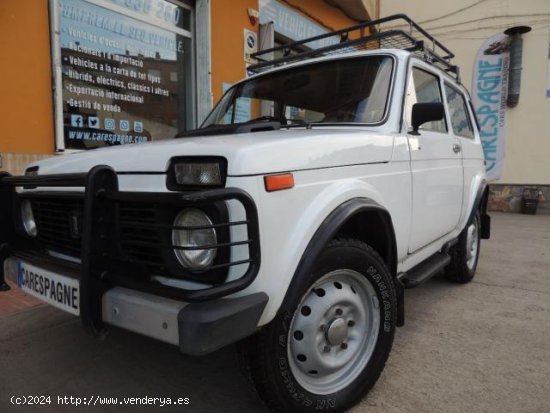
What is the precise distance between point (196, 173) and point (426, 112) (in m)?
1.63

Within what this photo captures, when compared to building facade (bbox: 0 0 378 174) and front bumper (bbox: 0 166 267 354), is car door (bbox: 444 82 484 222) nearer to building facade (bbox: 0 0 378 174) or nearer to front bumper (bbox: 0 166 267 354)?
front bumper (bbox: 0 166 267 354)

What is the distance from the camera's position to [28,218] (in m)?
2.40

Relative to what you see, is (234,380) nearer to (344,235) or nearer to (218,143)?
(344,235)

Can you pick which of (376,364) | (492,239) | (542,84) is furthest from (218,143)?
(542,84)

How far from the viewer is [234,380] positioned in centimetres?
238

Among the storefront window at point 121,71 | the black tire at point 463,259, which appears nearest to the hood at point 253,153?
the black tire at point 463,259

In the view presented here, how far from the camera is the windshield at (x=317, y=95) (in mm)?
2676

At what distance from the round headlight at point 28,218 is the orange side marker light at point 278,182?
147 centimetres

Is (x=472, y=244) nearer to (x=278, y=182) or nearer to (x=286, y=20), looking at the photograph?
(x=278, y=182)

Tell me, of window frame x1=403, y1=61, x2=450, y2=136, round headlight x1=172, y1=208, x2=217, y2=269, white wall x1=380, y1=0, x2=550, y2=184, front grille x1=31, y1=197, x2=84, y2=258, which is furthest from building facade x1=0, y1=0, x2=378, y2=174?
white wall x1=380, y1=0, x2=550, y2=184

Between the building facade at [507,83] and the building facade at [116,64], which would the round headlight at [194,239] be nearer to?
the building facade at [116,64]

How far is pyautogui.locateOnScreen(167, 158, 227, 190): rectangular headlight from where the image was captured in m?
1.60

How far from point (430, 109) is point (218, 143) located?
1.48m

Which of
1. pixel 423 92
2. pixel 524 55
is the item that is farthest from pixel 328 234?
pixel 524 55
